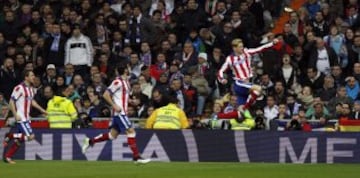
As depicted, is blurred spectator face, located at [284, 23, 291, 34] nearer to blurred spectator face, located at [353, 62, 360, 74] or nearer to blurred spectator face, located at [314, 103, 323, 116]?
blurred spectator face, located at [353, 62, 360, 74]

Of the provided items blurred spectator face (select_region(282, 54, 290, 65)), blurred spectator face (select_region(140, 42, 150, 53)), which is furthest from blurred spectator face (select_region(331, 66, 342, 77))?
blurred spectator face (select_region(140, 42, 150, 53))

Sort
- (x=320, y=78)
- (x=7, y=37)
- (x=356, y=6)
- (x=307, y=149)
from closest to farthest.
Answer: (x=307, y=149), (x=320, y=78), (x=356, y=6), (x=7, y=37)

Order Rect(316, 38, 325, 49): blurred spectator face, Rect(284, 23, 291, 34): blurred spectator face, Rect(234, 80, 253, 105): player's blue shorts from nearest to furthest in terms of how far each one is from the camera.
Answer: Rect(234, 80, 253, 105): player's blue shorts, Rect(316, 38, 325, 49): blurred spectator face, Rect(284, 23, 291, 34): blurred spectator face

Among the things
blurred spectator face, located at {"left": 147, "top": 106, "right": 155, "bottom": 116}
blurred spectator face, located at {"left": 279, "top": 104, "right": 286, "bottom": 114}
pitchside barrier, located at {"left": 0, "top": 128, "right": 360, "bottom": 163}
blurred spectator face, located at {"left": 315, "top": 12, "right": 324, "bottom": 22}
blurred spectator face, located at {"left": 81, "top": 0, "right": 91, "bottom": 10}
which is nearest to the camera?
pitchside barrier, located at {"left": 0, "top": 128, "right": 360, "bottom": 163}

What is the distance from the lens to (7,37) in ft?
107

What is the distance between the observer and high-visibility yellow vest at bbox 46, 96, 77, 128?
2758 cm

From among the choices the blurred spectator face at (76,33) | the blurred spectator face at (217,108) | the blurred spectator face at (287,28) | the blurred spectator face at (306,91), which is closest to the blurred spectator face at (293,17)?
the blurred spectator face at (287,28)

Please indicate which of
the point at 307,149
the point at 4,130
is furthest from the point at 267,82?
the point at 4,130

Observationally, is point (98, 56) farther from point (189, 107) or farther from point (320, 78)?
point (320, 78)

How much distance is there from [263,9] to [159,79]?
413cm

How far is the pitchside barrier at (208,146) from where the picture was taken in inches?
1005

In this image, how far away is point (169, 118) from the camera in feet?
87.1

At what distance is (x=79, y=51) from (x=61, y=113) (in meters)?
3.57

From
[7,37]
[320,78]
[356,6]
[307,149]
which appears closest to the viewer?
[307,149]
